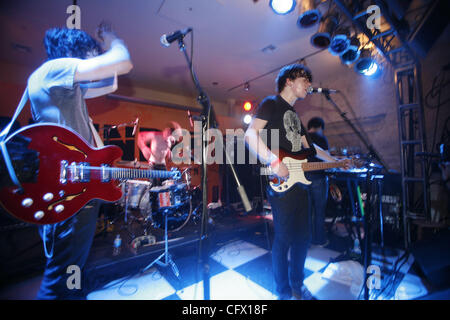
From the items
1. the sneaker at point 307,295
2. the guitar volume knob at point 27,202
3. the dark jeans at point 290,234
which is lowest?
the sneaker at point 307,295

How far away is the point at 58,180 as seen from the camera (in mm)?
1056

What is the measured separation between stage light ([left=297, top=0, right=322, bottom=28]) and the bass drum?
2.74 meters

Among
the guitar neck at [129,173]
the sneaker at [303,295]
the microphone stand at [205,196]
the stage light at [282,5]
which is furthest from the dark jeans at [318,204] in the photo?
the stage light at [282,5]

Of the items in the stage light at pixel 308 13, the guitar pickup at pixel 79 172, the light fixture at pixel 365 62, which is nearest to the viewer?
the guitar pickup at pixel 79 172

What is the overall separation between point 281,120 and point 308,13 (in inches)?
69.7

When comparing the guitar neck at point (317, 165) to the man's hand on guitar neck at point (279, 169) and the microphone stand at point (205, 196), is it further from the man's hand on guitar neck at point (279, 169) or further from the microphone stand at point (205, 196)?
the microphone stand at point (205, 196)

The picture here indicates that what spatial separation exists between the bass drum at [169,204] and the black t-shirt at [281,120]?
1.57m

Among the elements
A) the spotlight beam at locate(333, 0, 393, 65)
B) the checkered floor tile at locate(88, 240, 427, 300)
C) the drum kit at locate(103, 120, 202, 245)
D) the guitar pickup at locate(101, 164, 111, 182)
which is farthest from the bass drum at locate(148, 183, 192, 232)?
the spotlight beam at locate(333, 0, 393, 65)

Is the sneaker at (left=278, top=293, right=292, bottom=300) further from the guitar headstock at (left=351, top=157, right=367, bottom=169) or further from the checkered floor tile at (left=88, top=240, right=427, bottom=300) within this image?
the guitar headstock at (left=351, top=157, right=367, bottom=169)

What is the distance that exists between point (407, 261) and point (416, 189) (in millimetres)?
2254

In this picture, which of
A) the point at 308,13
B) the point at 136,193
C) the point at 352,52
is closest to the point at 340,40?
the point at 352,52

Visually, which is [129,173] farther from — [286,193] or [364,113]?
[364,113]

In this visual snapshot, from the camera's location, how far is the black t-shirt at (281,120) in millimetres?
1575
